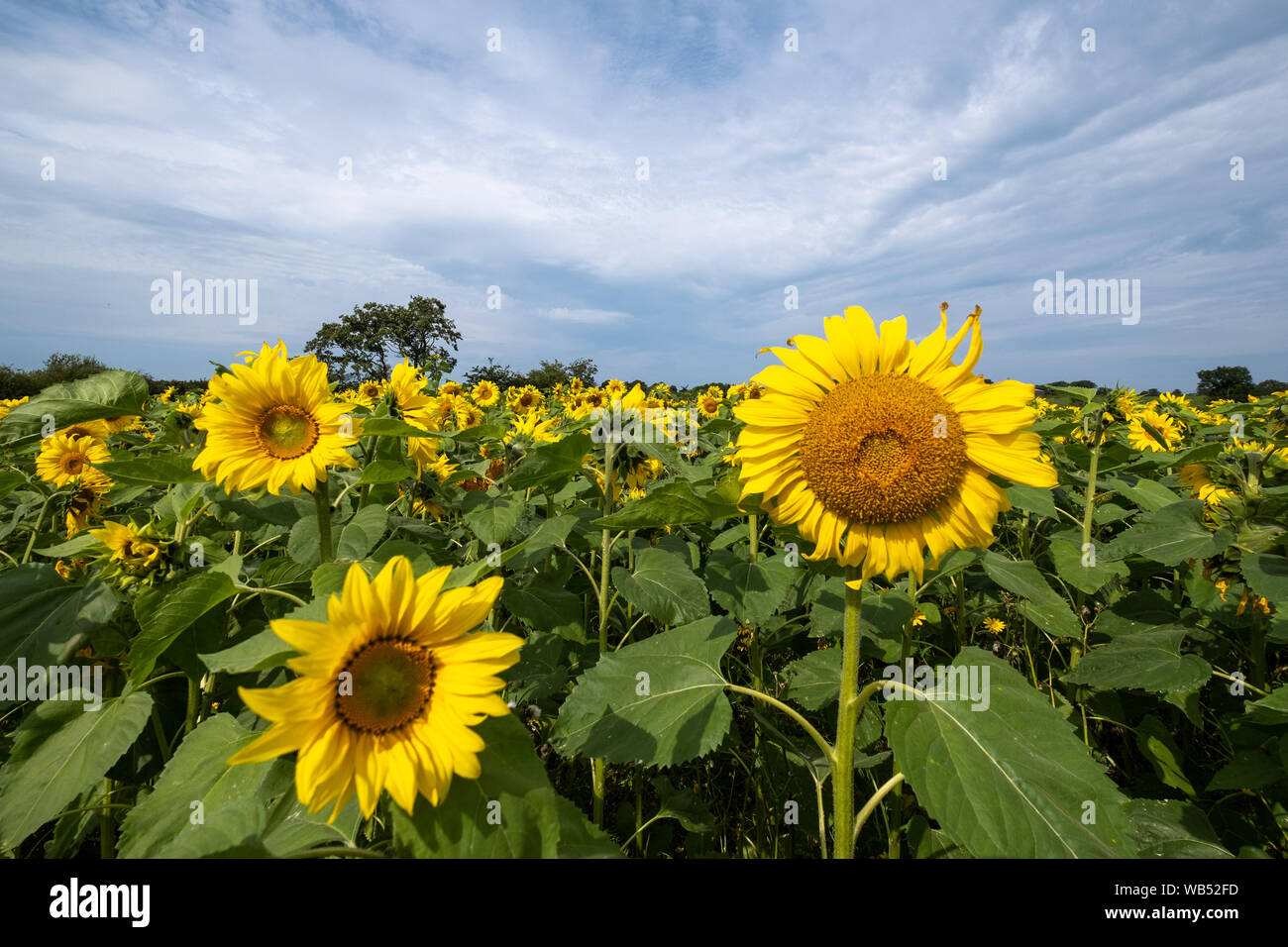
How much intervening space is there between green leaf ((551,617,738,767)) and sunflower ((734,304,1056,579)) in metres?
0.52

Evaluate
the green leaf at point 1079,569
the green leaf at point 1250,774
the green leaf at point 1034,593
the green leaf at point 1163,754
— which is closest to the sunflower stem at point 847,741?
the green leaf at point 1034,593

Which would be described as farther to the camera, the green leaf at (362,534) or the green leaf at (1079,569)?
the green leaf at (1079,569)

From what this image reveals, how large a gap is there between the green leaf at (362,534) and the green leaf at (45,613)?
2.45 ft

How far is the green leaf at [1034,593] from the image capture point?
2664 mm

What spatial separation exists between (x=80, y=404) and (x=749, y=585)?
2.90m

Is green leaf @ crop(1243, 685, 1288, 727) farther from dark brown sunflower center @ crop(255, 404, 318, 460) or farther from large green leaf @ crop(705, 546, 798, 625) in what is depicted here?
dark brown sunflower center @ crop(255, 404, 318, 460)

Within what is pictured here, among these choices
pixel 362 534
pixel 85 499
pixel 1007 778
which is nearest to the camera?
pixel 1007 778

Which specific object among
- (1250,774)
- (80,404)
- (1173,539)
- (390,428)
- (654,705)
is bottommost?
(1250,774)

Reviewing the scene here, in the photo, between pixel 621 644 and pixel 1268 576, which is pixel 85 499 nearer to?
pixel 621 644

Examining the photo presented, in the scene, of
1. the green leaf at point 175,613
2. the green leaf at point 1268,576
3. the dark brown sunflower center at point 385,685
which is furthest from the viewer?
the green leaf at point 1268,576

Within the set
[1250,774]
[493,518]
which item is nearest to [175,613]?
[493,518]

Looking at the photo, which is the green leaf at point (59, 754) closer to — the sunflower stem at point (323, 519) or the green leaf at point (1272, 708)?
the sunflower stem at point (323, 519)

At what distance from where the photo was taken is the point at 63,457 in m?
4.25

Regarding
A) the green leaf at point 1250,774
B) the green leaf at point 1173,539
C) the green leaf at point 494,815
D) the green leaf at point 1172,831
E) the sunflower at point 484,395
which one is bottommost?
the green leaf at point 1172,831
